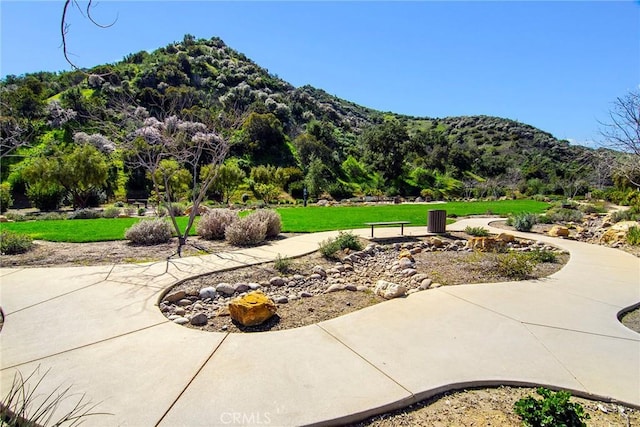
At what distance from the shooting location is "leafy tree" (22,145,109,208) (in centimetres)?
2209

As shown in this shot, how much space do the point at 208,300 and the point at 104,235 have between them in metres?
7.14

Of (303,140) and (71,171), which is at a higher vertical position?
(303,140)

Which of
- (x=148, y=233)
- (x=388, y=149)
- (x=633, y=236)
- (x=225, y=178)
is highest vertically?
(x=388, y=149)

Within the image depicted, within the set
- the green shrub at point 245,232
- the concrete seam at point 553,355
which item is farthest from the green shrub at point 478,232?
the concrete seam at point 553,355

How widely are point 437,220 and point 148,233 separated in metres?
8.91

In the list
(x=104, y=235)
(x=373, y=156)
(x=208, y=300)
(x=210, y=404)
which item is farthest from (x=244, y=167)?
(x=210, y=404)

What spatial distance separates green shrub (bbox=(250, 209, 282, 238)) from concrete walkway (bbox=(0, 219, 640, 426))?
5096 millimetres

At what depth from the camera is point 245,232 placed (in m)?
9.22

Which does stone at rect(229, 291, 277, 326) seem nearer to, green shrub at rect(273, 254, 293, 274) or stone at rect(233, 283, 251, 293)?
stone at rect(233, 283, 251, 293)

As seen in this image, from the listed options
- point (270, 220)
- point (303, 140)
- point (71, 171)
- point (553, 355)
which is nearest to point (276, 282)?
point (553, 355)

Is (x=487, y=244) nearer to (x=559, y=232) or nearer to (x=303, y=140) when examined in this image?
(x=559, y=232)

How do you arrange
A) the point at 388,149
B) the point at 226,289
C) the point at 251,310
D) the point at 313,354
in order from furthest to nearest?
the point at 388,149
the point at 226,289
the point at 251,310
the point at 313,354

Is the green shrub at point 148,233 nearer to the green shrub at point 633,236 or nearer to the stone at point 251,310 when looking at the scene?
the stone at point 251,310

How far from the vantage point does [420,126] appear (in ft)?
283
